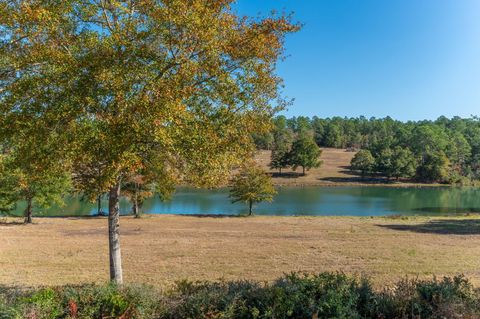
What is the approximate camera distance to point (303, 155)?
112m

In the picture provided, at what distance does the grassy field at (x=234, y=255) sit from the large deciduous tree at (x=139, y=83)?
515cm

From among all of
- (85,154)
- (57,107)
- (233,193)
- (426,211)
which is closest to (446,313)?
(85,154)

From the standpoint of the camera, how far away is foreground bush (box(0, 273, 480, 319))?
612 centimetres

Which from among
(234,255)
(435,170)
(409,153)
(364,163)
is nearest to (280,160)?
(364,163)

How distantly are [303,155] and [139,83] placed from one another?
105642 millimetres

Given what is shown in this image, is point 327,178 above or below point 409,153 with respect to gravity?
below

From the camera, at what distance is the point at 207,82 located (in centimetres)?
880

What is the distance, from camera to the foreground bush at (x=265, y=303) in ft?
20.1

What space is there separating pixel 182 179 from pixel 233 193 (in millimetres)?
40115

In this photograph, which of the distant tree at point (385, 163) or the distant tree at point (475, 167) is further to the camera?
the distant tree at point (475, 167)

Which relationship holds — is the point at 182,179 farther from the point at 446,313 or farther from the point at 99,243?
the point at 99,243

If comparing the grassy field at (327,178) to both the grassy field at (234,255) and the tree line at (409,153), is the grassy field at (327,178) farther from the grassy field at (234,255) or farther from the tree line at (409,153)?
the grassy field at (234,255)

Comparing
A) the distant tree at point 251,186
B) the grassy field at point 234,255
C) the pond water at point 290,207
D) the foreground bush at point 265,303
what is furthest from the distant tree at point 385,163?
the foreground bush at point 265,303

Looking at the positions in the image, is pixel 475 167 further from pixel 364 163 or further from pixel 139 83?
pixel 139 83
